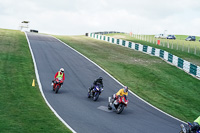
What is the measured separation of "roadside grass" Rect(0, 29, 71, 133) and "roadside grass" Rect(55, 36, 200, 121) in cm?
886

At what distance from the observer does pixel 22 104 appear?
1827 cm

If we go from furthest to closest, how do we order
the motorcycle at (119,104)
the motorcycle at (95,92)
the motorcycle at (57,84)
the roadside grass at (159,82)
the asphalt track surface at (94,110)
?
1. the roadside grass at (159,82)
2. the motorcycle at (57,84)
3. the motorcycle at (95,92)
4. the motorcycle at (119,104)
5. the asphalt track surface at (94,110)

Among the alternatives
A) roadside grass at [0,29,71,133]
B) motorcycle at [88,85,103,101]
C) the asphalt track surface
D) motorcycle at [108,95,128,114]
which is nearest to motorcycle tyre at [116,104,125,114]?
motorcycle at [108,95,128,114]

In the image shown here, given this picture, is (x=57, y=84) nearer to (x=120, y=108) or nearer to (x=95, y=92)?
(x=95, y=92)

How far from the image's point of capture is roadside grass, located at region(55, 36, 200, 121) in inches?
932

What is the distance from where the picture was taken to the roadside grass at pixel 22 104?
14.0 meters

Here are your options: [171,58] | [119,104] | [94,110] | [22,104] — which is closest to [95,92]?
[94,110]

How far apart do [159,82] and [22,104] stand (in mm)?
16288

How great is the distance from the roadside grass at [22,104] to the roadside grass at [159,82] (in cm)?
886

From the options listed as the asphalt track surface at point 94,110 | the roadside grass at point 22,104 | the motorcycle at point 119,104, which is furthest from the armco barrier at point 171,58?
the roadside grass at point 22,104

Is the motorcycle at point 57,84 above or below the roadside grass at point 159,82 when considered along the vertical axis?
above

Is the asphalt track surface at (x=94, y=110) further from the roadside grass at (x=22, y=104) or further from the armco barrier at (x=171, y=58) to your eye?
the armco barrier at (x=171, y=58)

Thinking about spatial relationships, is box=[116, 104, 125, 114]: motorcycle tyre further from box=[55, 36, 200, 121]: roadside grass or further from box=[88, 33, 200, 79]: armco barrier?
box=[88, 33, 200, 79]: armco barrier

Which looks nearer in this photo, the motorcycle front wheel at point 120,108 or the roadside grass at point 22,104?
the roadside grass at point 22,104
